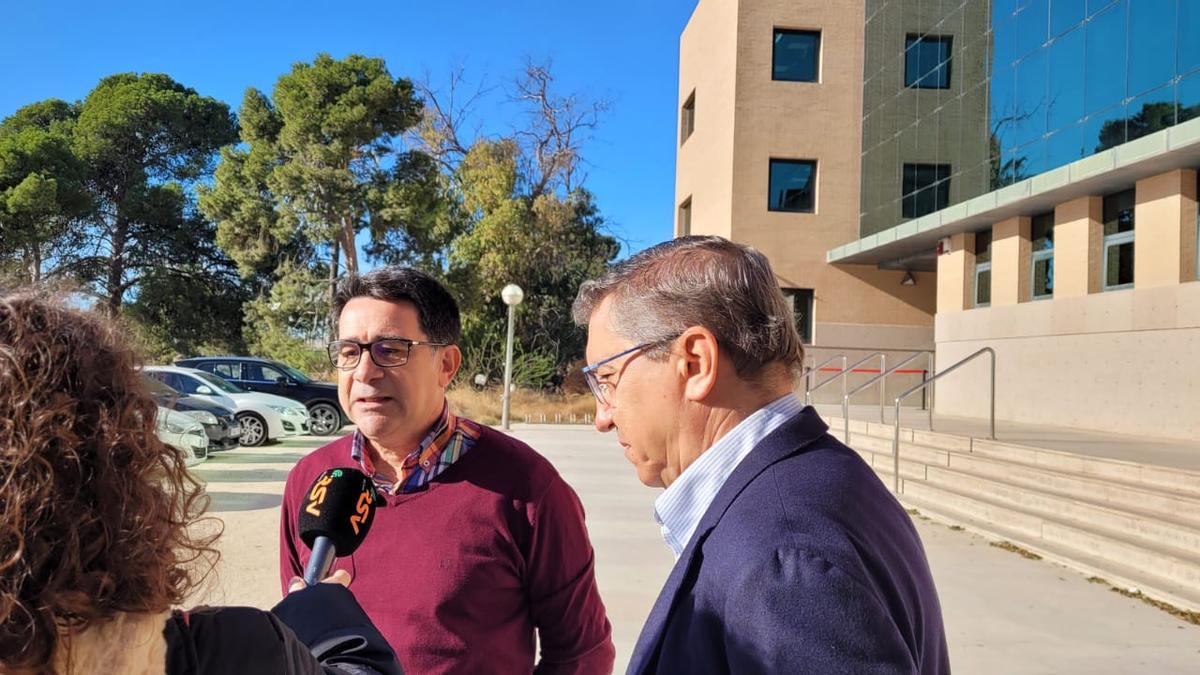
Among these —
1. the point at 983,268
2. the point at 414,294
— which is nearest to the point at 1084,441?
the point at 983,268

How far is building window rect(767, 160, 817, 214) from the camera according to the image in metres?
21.2

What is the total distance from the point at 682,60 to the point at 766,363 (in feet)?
88.1

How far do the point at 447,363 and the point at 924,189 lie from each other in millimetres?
17307

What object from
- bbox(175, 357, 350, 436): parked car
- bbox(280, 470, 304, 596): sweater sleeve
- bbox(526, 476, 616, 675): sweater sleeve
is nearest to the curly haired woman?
bbox(526, 476, 616, 675): sweater sleeve

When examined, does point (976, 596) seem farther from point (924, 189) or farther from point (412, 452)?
point (924, 189)

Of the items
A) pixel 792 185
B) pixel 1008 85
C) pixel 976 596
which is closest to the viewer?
pixel 976 596

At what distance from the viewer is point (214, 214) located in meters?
30.1

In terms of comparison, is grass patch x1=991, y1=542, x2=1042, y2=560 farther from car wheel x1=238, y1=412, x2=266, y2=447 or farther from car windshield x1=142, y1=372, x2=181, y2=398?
car wheel x1=238, y1=412, x2=266, y2=447

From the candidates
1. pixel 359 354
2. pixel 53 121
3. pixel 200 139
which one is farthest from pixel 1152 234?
pixel 53 121

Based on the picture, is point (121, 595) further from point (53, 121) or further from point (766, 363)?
point (53, 121)

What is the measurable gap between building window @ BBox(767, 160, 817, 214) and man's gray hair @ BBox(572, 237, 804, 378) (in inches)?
798

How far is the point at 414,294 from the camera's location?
8.03ft

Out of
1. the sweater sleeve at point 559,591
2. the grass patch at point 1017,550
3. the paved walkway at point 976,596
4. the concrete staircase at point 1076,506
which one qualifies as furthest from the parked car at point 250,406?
the sweater sleeve at point 559,591

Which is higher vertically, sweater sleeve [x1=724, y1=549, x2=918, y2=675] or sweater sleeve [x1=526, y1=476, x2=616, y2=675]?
sweater sleeve [x1=724, y1=549, x2=918, y2=675]
